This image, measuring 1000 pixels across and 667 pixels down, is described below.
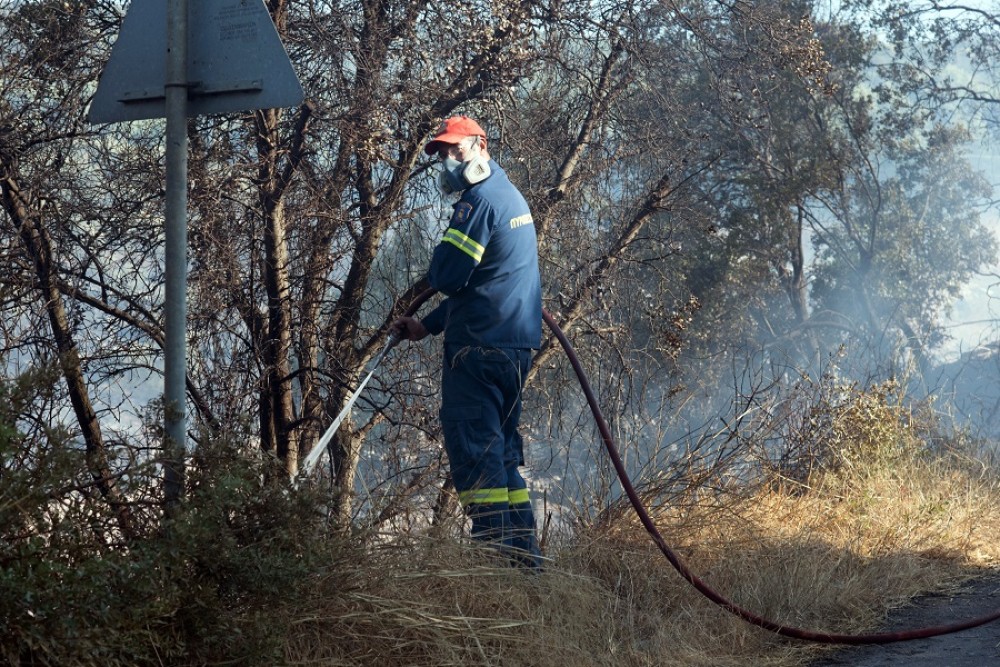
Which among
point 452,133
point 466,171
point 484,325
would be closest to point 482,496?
point 484,325

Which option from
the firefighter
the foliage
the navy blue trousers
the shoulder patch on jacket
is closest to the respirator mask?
the firefighter

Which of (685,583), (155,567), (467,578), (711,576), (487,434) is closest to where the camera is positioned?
(155,567)

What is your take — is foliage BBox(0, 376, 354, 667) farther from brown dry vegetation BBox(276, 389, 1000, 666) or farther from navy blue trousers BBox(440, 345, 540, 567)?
navy blue trousers BBox(440, 345, 540, 567)

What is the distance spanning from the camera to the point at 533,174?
8.88 metres

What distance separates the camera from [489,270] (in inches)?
201

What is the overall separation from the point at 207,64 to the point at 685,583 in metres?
2.84

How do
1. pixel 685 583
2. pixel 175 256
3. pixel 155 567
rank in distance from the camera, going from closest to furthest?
pixel 155 567, pixel 175 256, pixel 685 583

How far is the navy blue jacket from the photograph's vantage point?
16.3 feet

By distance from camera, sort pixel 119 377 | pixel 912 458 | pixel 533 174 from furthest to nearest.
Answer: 1. pixel 533 174
2. pixel 119 377
3. pixel 912 458

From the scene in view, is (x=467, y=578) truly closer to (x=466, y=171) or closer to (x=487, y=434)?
(x=487, y=434)

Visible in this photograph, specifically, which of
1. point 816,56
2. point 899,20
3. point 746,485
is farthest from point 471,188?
point 899,20

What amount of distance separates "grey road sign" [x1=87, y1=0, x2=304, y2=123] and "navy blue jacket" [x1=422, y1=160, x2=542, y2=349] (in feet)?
5.19

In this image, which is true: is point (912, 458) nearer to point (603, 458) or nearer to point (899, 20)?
point (603, 458)

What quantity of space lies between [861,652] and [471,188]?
2.54 m
